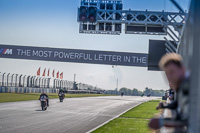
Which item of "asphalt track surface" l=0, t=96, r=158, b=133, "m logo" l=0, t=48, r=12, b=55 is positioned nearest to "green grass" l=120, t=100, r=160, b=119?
"asphalt track surface" l=0, t=96, r=158, b=133

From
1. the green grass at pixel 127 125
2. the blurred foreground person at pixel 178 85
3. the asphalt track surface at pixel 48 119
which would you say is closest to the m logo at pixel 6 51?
the asphalt track surface at pixel 48 119

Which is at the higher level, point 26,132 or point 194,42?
point 194,42

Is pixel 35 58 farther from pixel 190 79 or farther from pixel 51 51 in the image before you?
pixel 190 79

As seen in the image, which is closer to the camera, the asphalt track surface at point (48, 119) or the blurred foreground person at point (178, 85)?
the blurred foreground person at point (178, 85)

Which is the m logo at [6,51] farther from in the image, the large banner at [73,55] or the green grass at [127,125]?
the green grass at [127,125]

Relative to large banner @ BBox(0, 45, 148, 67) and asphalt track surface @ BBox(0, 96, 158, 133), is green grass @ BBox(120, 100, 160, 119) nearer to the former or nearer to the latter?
asphalt track surface @ BBox(0, 96, 158, 133)

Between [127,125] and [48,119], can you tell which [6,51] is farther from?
[127,125]

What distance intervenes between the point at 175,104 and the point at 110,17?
67.9 feet

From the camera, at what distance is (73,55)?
125 ft

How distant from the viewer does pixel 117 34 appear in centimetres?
2547

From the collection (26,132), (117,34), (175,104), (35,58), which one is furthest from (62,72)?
(175,104)

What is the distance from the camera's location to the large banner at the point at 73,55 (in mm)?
37188

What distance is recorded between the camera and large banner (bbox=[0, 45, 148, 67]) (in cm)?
3719

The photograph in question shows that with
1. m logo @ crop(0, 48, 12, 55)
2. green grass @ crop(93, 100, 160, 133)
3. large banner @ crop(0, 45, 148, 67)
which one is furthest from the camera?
m logo @ crop(0, 48, 12, 55)
